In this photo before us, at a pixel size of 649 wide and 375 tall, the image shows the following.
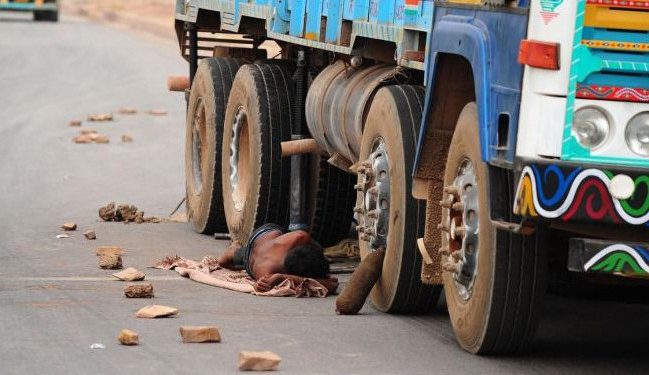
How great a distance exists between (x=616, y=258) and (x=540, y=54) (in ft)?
2.67

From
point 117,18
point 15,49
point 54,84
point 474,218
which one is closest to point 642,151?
point 474,218

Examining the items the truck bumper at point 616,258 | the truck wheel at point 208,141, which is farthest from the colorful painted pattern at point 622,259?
the truck wheel at point 208,141

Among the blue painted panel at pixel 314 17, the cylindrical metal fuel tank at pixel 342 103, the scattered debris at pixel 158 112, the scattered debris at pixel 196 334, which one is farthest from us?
the scattered debris at pixel 158 112

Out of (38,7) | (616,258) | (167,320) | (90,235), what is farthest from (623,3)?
(38,7)

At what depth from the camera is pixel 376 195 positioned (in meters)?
8.96

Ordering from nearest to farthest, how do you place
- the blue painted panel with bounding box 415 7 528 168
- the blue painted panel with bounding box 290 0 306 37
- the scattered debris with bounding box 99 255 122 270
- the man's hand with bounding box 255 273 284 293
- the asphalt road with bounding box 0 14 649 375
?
the blue painted panel with bounding box 415 7 528 168, the asphalt road with bounding box 0 14 649 375, the man's hand with bounding box 255 273 284 293, the scattered debris with bounding box 99 255 122 270, the blue painted panel with bounding box 290 0 306 37

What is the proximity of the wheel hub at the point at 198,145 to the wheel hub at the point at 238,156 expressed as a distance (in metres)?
1.18

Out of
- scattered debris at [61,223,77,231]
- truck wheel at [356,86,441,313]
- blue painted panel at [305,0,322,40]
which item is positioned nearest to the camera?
truck wheel at [356,86,441,313]

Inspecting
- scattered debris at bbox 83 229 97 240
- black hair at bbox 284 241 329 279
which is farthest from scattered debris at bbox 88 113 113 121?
black hair at bbox 284 241 329 279

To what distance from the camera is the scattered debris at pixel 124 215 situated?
1352cm

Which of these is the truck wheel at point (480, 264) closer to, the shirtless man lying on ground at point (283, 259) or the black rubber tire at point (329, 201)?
the shirtless man lying on ground at point (283, 259)

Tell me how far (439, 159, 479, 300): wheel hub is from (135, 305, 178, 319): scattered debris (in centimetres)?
153

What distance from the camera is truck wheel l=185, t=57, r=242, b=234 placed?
12.8 m

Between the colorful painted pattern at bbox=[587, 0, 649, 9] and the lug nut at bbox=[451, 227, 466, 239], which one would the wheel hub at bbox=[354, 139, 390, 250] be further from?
the colorful painted pattern at bbox=[587, 0, 649, 9]
